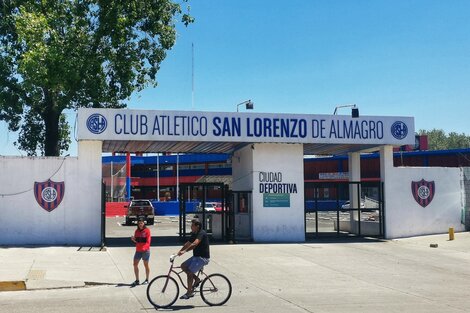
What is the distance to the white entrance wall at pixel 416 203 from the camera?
88.1 feet

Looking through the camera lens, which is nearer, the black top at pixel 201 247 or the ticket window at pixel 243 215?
the black top at pixel 201 247

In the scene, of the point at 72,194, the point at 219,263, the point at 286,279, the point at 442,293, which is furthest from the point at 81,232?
the point at 442,293

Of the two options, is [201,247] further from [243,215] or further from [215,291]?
[243,215]

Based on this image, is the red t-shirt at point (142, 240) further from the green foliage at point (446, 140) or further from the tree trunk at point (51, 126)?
the green foliage at point (446, 140)

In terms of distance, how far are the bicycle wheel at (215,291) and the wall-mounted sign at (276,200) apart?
14168 millimetres

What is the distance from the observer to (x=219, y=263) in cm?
1819

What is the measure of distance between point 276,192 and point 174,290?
14.9 meters

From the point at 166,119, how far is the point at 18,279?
37.1ft

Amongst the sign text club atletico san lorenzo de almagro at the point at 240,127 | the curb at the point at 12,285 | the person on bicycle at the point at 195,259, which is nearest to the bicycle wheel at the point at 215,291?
the person on bicycle at the point at 195,259

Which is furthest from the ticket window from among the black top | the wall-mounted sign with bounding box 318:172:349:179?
the wall-mounted sign with bounding box 318:172:349:179

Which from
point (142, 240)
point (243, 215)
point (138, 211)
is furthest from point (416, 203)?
point (138, 211)

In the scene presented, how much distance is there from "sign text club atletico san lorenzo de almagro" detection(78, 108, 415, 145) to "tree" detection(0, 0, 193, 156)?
966 cm

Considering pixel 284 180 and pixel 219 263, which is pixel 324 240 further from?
pixel 219 263

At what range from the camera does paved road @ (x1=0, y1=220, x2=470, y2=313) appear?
36.8ft
